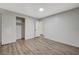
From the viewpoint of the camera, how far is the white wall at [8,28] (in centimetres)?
410

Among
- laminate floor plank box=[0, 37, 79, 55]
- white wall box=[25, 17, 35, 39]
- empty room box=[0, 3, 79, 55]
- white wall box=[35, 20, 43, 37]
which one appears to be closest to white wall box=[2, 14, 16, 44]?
empty room box=[0, 3, 79, 55]

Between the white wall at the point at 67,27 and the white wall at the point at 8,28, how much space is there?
11.0 feet

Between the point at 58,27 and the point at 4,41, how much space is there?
398cm

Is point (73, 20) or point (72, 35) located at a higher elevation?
point (73, 20)

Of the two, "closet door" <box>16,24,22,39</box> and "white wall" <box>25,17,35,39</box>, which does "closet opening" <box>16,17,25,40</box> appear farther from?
"white wall" <box>25,17,35,39</box>

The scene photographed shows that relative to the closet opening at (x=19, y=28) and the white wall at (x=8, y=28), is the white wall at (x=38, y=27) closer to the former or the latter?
the closet opening at (x=19, y=28)

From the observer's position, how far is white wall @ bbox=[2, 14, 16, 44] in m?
4.10

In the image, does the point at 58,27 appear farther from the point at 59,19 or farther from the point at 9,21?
the point at 9,21

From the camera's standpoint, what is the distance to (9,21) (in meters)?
4.39

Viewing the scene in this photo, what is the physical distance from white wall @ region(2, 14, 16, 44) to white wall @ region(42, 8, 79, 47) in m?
3.36

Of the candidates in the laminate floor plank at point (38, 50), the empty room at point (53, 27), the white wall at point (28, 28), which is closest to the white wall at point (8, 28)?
the empty room at point (53, 27)

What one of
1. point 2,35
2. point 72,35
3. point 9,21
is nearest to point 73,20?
point 72,35

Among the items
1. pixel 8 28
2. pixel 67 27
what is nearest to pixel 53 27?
pixel 67 27

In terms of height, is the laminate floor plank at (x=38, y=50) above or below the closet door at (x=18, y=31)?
below
